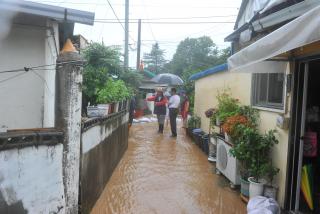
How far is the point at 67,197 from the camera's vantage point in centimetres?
364

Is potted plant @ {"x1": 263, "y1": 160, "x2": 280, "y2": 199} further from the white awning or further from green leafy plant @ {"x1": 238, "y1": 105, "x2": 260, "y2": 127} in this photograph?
the white awning

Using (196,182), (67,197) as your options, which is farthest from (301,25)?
(196,182)

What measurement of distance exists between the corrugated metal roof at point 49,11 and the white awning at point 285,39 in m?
2.08

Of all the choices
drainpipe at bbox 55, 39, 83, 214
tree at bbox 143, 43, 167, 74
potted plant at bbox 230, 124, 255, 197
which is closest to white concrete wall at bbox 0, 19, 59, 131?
drainpipe at bbox 55, 39, 83, 214

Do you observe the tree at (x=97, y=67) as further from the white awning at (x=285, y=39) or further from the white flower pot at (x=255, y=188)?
the white flower pot at (x=255, y=188)

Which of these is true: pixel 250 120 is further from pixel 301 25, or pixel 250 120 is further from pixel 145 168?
pixel 301 25

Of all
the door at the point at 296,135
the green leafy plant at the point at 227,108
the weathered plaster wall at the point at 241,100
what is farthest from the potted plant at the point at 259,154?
the green leafy plant at the point at 227,108

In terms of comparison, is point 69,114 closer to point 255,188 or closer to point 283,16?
point 255,188

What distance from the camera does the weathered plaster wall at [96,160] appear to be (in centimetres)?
420

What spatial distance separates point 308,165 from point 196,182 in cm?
230

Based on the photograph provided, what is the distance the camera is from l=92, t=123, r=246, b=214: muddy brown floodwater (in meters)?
4.79

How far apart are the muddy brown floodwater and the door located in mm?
769

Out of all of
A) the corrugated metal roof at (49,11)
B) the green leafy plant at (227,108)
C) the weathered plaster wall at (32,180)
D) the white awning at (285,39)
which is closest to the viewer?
the white awning at (285,39)

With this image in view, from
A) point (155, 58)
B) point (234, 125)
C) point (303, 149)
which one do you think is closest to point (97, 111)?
point (234, 125)
